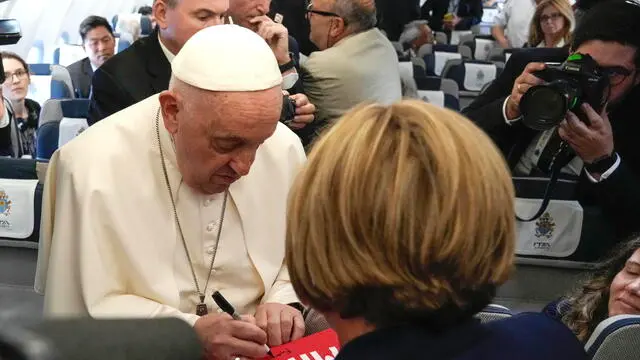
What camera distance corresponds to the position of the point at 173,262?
207 cm

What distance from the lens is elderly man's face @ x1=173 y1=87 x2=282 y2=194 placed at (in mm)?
1833

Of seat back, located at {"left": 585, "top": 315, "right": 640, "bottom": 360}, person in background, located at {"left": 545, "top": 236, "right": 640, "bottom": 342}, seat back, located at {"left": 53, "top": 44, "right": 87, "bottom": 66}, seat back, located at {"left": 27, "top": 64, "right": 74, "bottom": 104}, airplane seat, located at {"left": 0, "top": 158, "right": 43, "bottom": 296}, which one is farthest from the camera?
seat back, located at {"left": 53, "top": 44, "right": 87, "bottom": 66}

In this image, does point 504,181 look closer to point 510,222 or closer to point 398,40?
point 510,222

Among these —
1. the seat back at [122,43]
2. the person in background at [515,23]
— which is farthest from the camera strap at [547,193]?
the seat back at [122,43]

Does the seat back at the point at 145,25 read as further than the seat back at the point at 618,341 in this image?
Yes

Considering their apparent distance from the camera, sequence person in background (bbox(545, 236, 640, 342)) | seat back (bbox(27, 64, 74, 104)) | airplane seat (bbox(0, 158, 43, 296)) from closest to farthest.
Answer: person in background (bbox(545, 236, 640, 342)) < airplane seat (bbox(0, 158, 43, 296)) < seat back (bbox(27, 64, 74, 104))

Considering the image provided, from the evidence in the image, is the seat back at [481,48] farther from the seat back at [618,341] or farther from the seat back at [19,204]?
the seat back at [618,341]

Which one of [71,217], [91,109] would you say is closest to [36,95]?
[91,109]

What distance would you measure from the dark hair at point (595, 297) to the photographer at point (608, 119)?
248 mm

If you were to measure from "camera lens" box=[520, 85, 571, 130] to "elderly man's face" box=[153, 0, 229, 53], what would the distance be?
99 centimetres

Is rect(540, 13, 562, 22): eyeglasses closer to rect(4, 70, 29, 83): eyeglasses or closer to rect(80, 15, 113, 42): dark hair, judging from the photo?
rect(80, 15, 113, 42): dark hair

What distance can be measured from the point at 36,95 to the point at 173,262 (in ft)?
20.6

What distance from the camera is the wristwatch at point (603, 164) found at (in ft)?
8.49

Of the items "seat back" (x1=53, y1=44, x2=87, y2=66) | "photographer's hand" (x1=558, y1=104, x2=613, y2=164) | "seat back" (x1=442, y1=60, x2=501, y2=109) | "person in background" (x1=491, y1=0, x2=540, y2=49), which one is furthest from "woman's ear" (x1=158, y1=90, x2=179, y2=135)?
"seat back" (x1=53, y1=44, x2=87, y2=66)
